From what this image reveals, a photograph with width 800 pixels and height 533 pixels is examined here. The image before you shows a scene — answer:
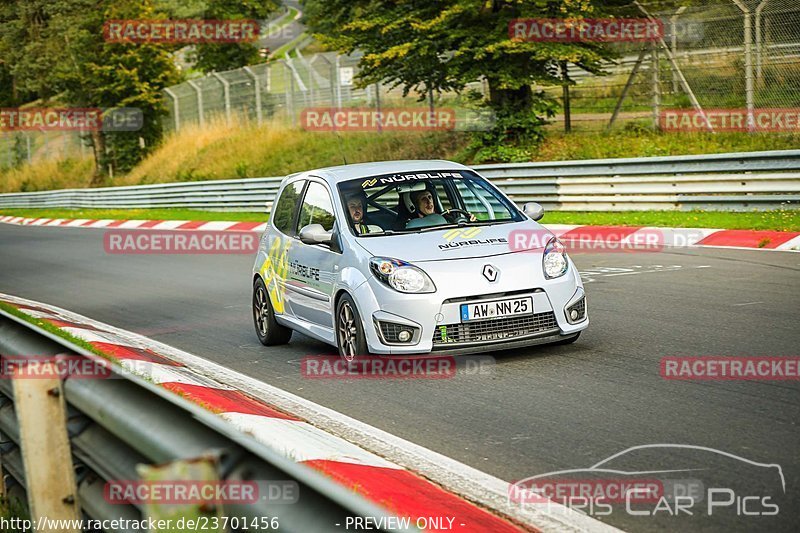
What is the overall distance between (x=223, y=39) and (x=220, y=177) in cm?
1791

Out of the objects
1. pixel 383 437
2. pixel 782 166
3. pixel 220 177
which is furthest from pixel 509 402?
pixel 220 177

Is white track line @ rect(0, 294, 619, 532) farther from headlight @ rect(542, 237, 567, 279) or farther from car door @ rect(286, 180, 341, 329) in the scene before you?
headlight @ rect(542, 237, 567, 279)

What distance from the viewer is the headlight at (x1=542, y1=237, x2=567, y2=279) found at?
334 inches

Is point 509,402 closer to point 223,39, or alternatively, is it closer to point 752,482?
point 752,482

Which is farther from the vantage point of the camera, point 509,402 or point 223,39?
point 223,39

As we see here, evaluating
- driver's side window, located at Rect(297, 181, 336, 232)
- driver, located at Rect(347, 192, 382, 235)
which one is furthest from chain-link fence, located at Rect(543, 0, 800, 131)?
driver, located at Rect(347, 192, 382, 235)

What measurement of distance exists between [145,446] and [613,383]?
15.7ft

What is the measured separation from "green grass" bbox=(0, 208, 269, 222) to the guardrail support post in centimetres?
2358

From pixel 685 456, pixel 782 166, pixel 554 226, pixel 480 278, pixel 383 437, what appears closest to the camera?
pixel 685 456

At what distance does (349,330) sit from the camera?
28.5 ft

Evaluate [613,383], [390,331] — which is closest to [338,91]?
[390,331]

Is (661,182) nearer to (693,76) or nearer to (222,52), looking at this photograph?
(693,76)

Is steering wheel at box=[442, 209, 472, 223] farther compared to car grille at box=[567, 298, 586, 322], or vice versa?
steering wheel at box=[442, 209, 472, 223]

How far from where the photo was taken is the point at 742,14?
19.6 metres
